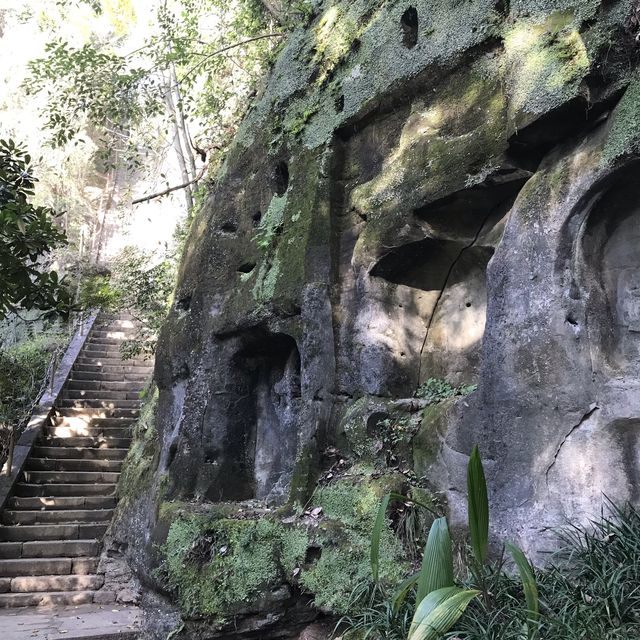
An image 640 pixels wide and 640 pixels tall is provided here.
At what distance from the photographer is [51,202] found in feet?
74.1

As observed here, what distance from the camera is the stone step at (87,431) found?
11.8 m

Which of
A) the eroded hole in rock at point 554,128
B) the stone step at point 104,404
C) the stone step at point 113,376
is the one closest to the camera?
the eroded hole in rock at point 554,128

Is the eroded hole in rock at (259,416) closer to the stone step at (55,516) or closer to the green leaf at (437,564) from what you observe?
the green leaf at (437,564)

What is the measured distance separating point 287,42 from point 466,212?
4.49 m

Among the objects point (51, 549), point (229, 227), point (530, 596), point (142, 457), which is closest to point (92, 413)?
point (142, 457)

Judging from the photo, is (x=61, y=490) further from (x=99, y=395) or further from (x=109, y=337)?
(x=109, y=337)

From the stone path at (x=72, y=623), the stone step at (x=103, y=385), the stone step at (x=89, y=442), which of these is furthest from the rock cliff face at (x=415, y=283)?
the stone step at (x=103, y=385)

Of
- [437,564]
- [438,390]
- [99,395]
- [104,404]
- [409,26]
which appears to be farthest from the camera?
[99,395]

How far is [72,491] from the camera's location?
1041 cm

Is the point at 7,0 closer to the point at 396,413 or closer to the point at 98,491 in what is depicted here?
the point at 98,491

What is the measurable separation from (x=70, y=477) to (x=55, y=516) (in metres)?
1.06

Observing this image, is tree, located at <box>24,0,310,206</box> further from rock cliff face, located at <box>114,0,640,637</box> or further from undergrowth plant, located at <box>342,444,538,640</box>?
undergrowth plant, located at <box>342,444,538,640</box>

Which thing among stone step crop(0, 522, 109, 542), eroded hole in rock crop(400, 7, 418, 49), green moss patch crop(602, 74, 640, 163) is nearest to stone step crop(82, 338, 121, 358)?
stone step crop(0, 522, 109, 542)

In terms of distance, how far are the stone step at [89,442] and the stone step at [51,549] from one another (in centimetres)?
259
